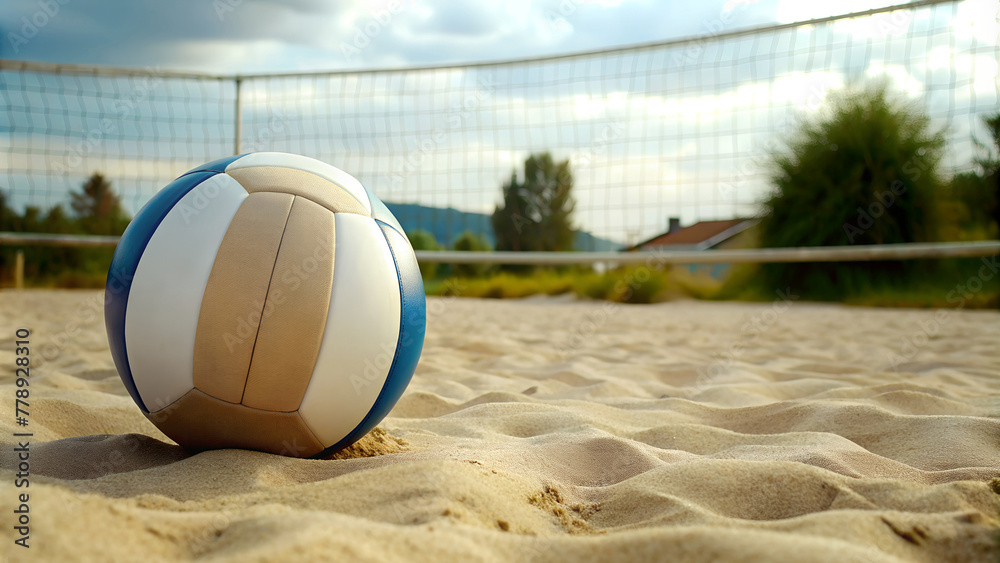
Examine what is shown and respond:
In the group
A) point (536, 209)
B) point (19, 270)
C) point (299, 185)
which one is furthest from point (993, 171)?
point (19, 270)

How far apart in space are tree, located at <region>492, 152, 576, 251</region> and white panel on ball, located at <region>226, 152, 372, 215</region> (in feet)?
21.4

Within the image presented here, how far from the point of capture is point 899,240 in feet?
27.0

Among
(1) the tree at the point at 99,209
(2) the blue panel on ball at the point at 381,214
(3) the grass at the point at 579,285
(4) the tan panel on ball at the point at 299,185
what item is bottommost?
(3) the grass at the point at 579,285

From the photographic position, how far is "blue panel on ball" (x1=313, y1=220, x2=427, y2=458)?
4.65ft

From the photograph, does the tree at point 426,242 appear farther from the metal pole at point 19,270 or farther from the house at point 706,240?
the metal pole at point 19,270

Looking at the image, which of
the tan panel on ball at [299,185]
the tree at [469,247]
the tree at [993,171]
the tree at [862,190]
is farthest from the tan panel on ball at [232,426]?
the tree at [993,171]

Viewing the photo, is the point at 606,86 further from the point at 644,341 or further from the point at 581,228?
the point at 644,341

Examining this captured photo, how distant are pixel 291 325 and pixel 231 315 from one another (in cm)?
11

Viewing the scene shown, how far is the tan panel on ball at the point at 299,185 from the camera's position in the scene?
140 cm

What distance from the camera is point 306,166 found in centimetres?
152

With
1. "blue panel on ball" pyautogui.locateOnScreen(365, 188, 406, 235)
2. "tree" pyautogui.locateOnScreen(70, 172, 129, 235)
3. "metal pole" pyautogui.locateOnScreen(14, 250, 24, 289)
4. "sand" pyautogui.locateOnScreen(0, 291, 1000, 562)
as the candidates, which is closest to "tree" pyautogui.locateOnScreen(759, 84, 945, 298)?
"sand" pyautogui.locateOnScreen(0, 291, 1000, 562)

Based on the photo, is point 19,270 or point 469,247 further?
point 469,247

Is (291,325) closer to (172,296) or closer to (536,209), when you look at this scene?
(172,296)

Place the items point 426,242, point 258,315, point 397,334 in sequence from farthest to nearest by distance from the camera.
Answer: point 426,242 → point 397,334 → point 258,315
